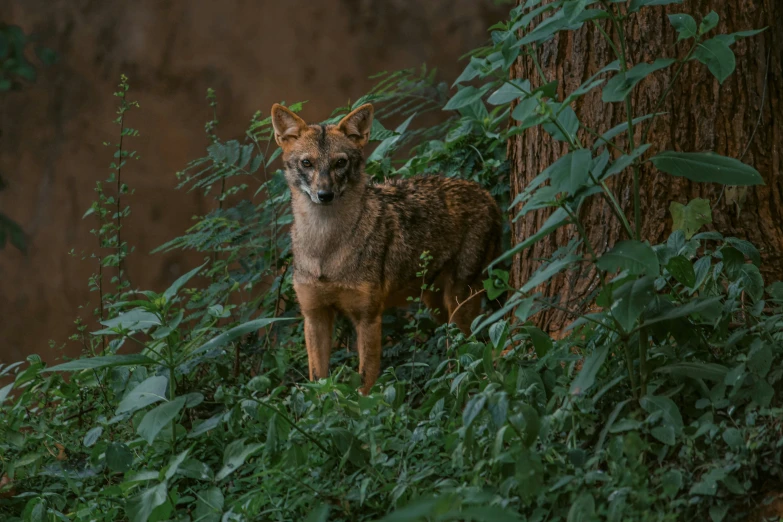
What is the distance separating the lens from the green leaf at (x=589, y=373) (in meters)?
3.40

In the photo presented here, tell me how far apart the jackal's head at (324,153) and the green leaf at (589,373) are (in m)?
3.16

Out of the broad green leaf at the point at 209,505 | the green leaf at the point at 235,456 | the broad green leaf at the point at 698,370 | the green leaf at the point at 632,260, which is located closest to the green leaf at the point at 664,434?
the broad green leaf at the point at 698,370

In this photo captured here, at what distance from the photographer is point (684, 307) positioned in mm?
3494

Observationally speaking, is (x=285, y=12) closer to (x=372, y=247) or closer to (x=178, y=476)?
(x=372, y=247)

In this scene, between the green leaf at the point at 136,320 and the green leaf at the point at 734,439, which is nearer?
the green leaf at the point at 734,439

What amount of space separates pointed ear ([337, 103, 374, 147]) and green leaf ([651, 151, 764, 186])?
3.52 meters

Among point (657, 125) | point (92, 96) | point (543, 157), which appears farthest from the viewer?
point (92, 96)

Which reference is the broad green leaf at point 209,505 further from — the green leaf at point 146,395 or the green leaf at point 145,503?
the green leaf at point 146,395

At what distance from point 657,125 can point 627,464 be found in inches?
81.3

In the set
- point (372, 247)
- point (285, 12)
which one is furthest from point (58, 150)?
point (372, 247)

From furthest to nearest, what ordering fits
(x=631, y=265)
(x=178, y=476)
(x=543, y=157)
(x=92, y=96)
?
(x=92, y=96), (x=543, y=157), (x=178, y=476), (x=631, y=265)

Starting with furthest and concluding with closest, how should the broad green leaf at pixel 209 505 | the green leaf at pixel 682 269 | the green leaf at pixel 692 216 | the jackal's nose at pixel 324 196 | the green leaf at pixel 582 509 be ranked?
the jackal's nose at pixel 324 196 → the green leaf at pixel 692 216 → the broad green leaf at pixel 209 505 → the green leaf at pixel 682 269 → the green leaf at pixel 582 509

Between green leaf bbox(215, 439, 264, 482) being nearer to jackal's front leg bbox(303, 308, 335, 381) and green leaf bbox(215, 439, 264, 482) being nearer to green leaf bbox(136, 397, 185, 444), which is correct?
green leaf bbox(136, 397, 185, 444)

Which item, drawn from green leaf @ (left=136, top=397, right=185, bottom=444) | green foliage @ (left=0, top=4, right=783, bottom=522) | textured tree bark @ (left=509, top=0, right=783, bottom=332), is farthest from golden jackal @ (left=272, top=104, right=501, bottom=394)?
green leaf @ (left=136, top=397, right=185, bottom=444)
